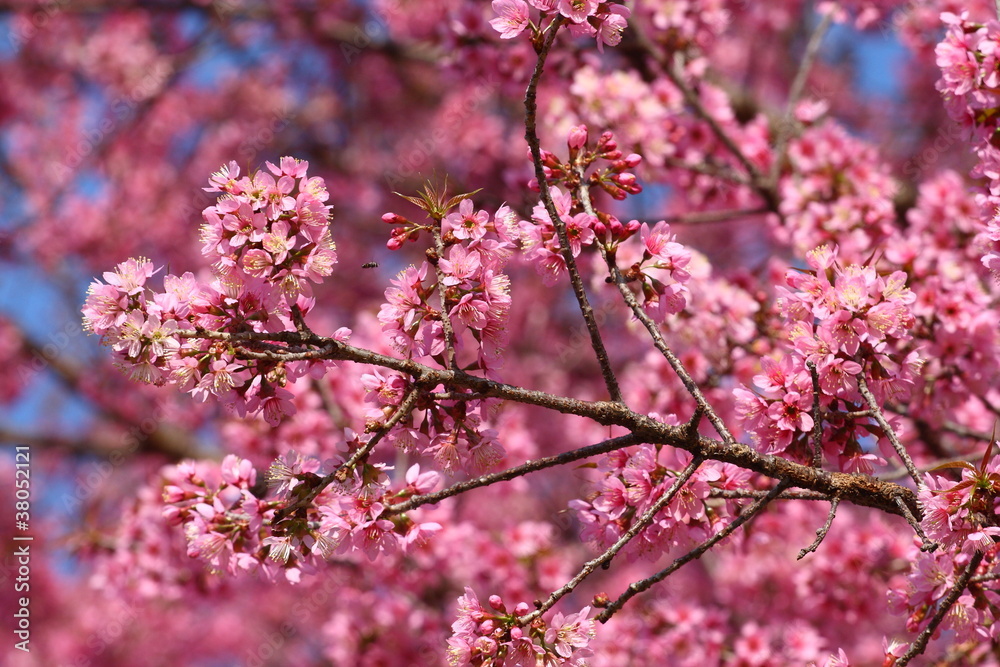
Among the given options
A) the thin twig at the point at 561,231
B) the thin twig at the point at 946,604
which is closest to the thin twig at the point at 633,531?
the thin twig at the point at 561,231

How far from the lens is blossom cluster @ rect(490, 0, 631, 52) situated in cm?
214

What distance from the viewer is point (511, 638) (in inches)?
78.4

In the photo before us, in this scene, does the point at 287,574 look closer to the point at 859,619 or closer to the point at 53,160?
the point at 859,619

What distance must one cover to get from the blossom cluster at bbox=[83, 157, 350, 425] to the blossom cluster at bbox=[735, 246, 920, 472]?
1.25 metres

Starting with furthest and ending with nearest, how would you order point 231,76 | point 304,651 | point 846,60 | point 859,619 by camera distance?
point 231,76 → point 846,60 → point 304,651 → point 859,619

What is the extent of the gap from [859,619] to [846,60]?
23.1 feet

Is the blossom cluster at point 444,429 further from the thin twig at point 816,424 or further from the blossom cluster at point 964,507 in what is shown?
the blossom cluster at point 964,507

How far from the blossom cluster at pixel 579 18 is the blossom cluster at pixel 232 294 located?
726 millimetres

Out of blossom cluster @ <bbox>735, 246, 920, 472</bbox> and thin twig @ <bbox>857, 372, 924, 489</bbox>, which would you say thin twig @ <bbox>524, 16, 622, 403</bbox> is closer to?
blossom cluster @ <bbox>735, 246, 920, 472</bbox>

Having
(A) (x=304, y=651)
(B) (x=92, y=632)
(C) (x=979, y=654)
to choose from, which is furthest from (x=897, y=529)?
(B) (x=92, y=632)

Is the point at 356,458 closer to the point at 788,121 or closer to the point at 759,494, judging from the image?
the point at 759,494

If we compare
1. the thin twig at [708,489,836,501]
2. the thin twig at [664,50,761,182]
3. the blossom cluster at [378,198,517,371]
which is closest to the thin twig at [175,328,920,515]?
the thin twig at [708,489,836,501]

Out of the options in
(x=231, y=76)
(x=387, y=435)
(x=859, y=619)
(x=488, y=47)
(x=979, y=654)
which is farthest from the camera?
(x=231, y=76)

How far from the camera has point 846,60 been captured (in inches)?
351
